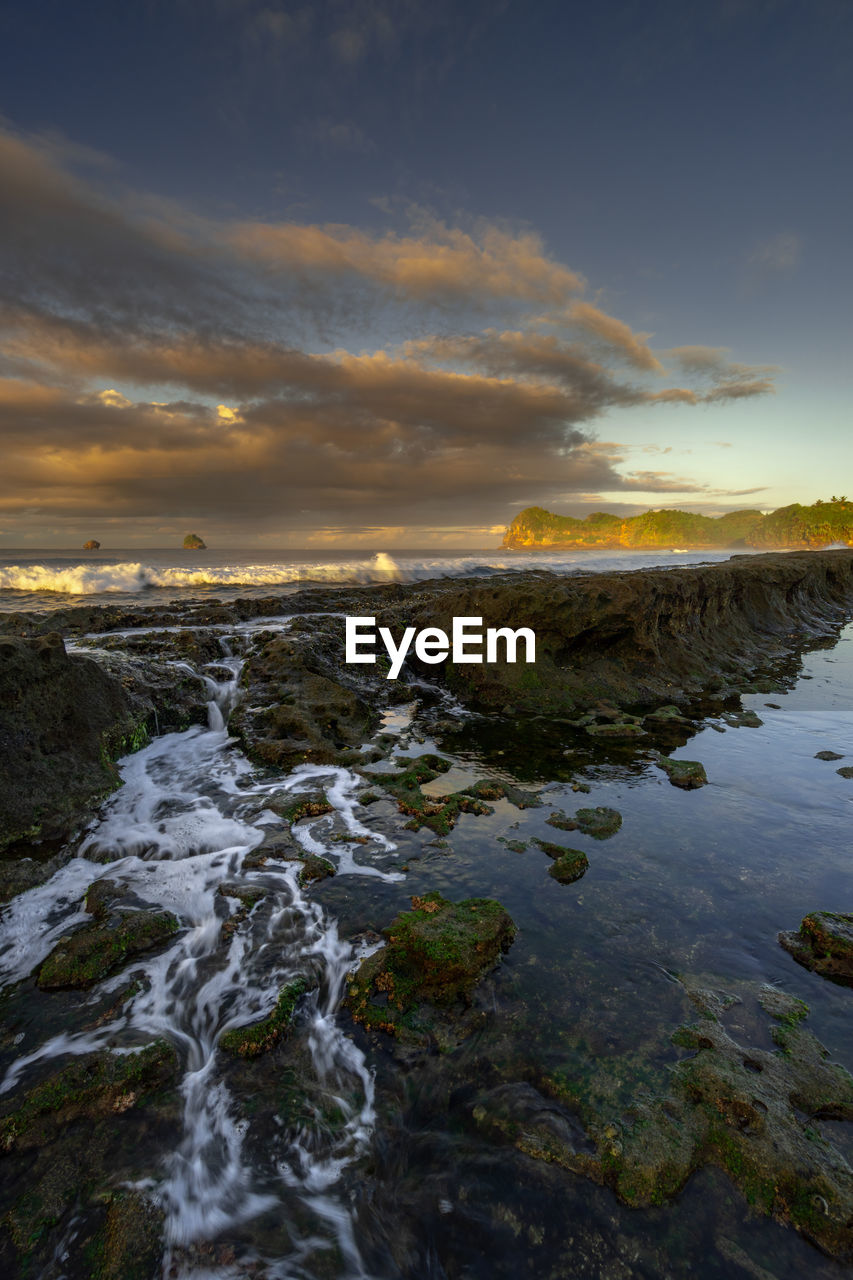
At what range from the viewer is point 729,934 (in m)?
5.94

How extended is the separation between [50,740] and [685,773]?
445 inches

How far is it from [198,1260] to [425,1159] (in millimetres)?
1582

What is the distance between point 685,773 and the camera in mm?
9820

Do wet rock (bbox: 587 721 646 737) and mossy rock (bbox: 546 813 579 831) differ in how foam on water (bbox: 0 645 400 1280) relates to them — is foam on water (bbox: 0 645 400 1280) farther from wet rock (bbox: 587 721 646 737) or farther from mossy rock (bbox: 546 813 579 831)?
wet rock (bbox: 587 721 646 737)

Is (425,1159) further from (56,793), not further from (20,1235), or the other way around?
(56,793)

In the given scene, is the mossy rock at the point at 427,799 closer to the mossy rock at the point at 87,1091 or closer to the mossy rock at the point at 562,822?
the mossy rock at the point at 562,822

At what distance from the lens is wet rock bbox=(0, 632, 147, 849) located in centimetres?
768

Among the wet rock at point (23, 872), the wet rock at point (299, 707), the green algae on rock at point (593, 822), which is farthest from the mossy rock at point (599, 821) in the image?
the wet rock at point (23, 872)

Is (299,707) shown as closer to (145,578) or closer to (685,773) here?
(685,773)

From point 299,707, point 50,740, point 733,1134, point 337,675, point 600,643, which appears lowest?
point 733,1134

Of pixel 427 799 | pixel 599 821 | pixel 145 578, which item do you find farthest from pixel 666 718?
pixel 145 578

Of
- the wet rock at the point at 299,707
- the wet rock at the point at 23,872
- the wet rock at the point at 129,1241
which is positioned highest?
the wet rock at the point at 299,707

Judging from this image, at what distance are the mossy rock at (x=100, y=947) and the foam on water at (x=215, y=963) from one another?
0.64 ft

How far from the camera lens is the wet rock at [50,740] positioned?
7676 millimetres
